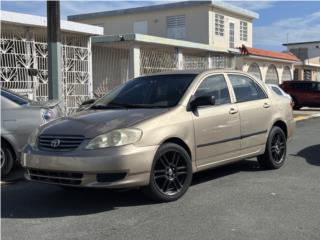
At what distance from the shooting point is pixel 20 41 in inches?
554

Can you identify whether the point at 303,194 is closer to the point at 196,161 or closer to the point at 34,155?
the point at 196,161

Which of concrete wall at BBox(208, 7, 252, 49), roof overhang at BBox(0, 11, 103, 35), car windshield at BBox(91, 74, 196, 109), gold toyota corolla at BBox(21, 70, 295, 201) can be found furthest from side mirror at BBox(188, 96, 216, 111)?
concrete wall at BBox(208, 7, 252, 49)

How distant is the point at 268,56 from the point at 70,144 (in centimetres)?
2731

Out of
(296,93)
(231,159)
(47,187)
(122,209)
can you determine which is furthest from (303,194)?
(296,93)

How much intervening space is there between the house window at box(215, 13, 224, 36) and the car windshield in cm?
2432

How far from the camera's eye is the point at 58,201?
6598 mm

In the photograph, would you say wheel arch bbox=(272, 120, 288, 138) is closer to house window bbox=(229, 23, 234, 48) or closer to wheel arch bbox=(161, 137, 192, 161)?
wheel arch bbox=(161, 137, 192, 161)

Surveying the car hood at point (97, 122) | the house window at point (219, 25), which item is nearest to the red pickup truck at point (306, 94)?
the house window at point (219, 25)

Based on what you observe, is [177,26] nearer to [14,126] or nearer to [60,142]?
[14,126]

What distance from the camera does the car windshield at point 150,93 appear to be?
6.89 m

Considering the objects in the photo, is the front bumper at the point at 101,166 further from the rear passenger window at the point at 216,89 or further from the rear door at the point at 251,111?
the rear door at the point at 251,111

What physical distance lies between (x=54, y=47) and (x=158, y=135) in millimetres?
4362

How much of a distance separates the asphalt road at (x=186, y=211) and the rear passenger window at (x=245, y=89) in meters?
1.18

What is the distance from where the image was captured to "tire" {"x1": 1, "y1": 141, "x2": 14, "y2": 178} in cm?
810
